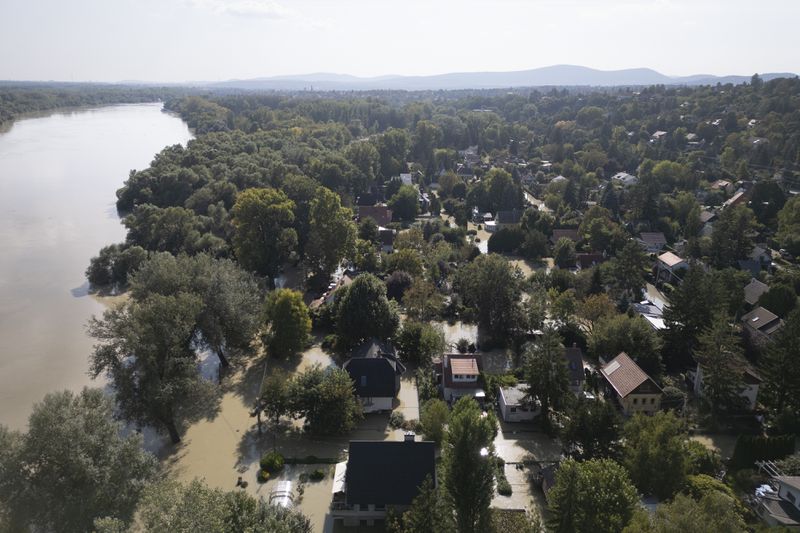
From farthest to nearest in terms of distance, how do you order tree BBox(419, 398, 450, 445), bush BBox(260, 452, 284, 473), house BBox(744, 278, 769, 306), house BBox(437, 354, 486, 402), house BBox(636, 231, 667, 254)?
house BBox(636, 231, 667, 254), house BBox(744, 278, 769, 306), house BBox(437, 354, 486, 402), tree BBox(419, 398, 450, 445), bush BBox(260, 452, 284, 473)

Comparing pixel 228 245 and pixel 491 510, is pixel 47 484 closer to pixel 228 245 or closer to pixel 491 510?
pixel 491 510

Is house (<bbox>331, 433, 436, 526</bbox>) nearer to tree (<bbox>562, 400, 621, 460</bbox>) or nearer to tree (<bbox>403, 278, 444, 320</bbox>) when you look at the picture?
tree (<bbox>562, 400, 621, 460</bbox>)

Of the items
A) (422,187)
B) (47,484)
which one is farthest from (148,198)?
(47,484)

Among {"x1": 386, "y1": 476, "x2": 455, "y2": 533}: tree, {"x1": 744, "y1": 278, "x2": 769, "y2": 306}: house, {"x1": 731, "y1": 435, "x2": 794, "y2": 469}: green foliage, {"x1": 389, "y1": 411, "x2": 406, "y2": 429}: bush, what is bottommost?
{"x1": 389, "y1": 411, "x2": 406, "y2": 429}: bush

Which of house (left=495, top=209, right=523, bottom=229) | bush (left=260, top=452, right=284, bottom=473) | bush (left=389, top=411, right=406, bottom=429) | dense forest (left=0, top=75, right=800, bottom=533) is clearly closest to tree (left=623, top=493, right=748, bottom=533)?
dense forest (left=0, top=75, right=800, bottom=533)

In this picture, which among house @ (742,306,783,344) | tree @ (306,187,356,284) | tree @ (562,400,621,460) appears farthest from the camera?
tree @ (306,187,356,284)

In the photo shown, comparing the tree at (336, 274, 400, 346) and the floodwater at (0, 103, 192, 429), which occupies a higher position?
the tree at (336, 274, 400, 346)

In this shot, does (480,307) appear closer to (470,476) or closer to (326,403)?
(326,403)
